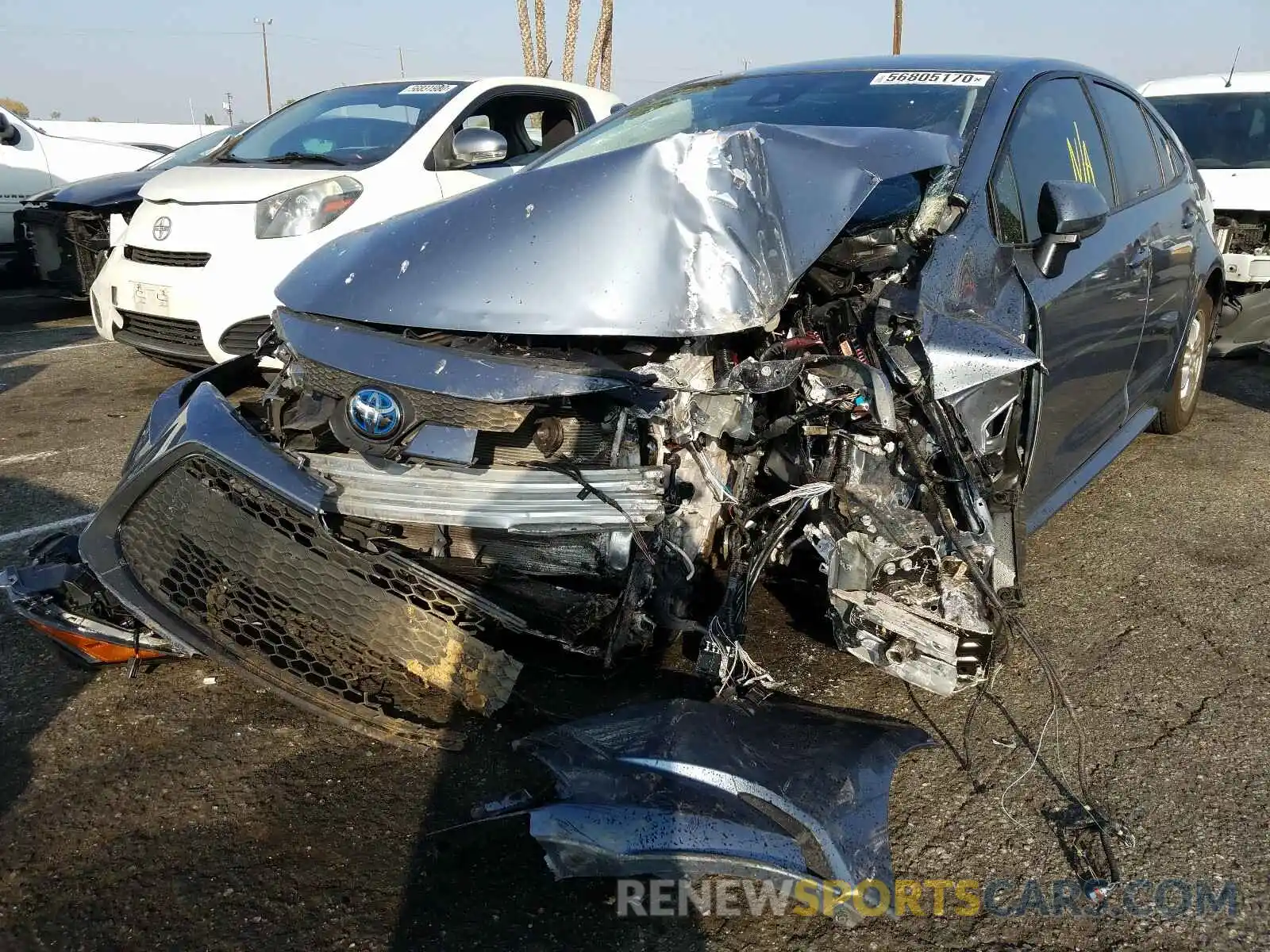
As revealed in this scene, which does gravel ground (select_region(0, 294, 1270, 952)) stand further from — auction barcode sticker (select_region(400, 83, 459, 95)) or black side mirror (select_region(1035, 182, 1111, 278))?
auction barcode sticker (select_region(400, 83, 459, 95))

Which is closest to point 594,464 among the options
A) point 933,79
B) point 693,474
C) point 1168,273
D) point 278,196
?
point 693,474

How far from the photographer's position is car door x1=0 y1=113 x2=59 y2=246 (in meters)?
9.36

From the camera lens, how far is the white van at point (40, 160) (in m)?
9.38

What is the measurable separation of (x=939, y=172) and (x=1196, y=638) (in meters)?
1.66

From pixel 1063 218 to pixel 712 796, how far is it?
77.7 inches

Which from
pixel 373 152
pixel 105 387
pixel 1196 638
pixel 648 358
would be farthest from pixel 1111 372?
pixel 105 387

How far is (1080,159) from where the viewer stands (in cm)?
358

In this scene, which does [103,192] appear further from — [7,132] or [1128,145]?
[1128,145]

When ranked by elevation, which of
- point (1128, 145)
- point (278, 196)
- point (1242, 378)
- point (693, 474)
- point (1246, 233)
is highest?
point (1128, 145)

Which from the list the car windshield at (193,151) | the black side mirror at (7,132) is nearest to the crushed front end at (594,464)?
the car windshield at (193,151)

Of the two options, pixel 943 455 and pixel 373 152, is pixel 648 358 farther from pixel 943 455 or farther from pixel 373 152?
pixel 373 152

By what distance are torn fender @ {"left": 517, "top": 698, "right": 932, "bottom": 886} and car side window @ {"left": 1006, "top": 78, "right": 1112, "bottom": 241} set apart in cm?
177

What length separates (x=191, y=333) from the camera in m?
5.40

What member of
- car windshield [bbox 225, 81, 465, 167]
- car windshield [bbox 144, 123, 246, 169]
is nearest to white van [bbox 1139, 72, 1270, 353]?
car windshield [bbox 225, 81, 465, 167]
